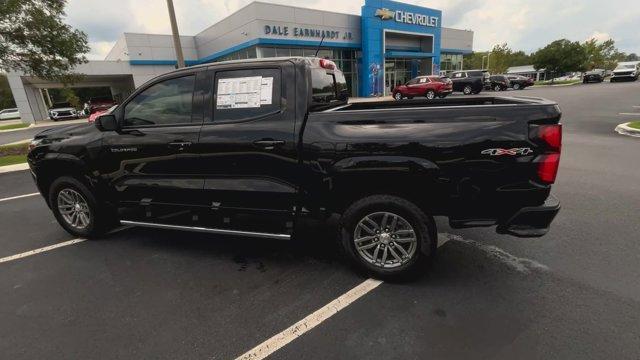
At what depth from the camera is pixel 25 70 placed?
457 inches

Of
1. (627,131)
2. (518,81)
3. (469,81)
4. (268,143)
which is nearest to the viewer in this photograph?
(268,143)

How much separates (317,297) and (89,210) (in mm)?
3232

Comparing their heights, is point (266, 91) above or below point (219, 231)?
above

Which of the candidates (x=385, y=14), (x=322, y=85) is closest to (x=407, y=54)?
(x=385, y=14)

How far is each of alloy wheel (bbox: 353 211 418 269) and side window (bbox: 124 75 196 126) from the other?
2196 millimetres

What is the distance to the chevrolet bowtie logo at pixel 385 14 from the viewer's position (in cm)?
3249

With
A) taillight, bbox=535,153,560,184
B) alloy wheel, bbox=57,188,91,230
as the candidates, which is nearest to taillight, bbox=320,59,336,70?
taillight, bbox=535,153,560,184

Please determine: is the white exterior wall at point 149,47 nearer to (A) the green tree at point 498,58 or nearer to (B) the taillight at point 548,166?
(B) the taillight at point 548,166

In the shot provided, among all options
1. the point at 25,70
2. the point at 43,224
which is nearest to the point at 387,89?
the point at 25,70

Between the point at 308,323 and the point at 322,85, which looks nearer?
the point at 308,323

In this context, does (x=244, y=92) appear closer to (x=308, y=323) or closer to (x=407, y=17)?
(x=308, y=323)

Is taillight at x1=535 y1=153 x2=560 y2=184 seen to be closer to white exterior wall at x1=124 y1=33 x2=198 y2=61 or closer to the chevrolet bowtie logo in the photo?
the chevrolet bowtie logo

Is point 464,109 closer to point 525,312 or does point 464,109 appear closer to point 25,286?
point 525,312

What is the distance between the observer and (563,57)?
176 ft
